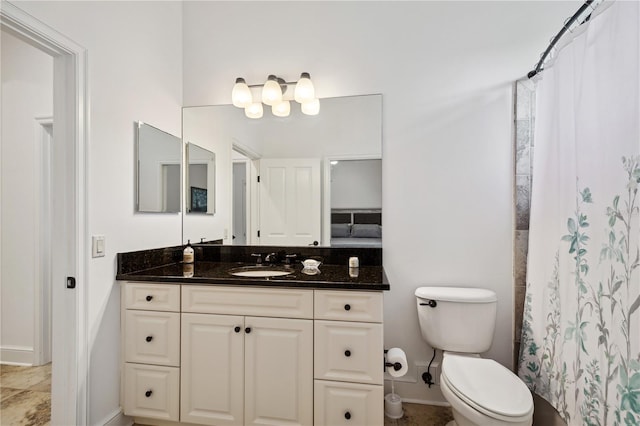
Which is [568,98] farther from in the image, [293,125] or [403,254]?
[293,125]

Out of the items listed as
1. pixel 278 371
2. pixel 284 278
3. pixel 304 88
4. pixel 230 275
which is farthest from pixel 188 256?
pixel 304 88

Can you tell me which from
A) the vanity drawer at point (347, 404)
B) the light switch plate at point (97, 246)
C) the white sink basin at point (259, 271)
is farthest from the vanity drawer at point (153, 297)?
the vanity drawer at point (347, 404)

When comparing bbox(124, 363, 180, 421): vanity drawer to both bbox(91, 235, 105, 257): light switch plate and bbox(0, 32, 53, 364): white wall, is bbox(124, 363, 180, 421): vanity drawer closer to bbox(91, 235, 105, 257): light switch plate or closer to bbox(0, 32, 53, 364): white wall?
bbox(91, 235, 105, 257): light switch plate

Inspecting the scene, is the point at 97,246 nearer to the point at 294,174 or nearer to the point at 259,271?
the point at 259,271

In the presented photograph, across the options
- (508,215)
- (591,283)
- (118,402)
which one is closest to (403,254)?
(508,215)

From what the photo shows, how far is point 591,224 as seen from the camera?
3.77ft

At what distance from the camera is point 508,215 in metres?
1.94

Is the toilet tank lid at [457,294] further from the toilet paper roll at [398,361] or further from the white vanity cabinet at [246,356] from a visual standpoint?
the white vanity cabinet at [246,356]

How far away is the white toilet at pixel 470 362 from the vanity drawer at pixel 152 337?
1.36 metres

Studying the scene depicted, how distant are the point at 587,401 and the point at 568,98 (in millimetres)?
1211

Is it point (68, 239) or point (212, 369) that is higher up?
point (68, 239)

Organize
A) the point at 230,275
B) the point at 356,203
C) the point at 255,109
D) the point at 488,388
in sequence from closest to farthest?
the point at 488,388 < the point at 230,275 < the point at 356,203 < the point at 255,109

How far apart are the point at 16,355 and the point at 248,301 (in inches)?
89.1

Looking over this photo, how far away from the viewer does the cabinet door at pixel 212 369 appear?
62.4 inches
